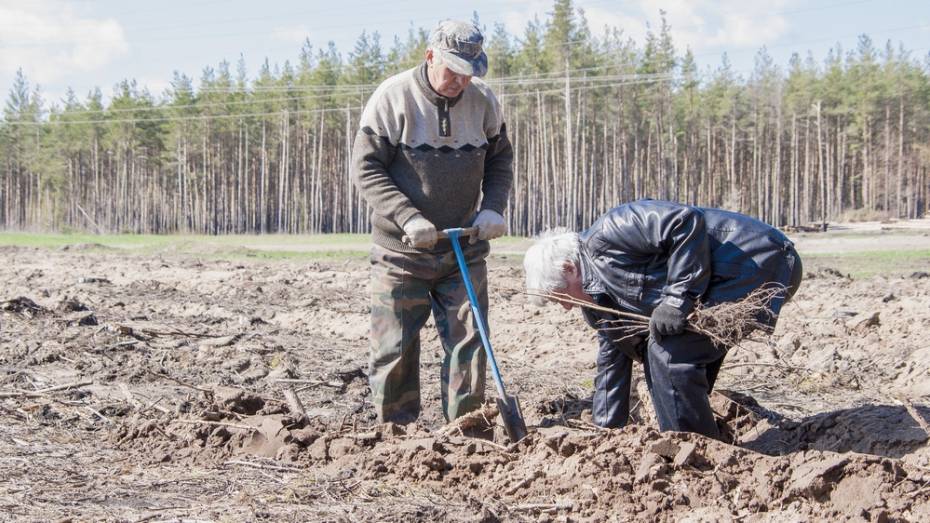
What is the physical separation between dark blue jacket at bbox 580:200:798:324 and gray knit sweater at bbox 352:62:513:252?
2.33 feet

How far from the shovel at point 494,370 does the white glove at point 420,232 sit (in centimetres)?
9

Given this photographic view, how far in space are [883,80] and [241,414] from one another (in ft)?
197

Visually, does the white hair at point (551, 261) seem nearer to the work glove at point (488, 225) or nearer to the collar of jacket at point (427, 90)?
the work glove at point (488, 225)

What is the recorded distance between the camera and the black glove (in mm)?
4309

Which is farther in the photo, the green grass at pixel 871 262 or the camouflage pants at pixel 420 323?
the green grass at pixel 871 262

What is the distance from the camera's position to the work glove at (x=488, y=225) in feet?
15.8

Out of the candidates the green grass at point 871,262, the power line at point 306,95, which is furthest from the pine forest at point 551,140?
the green grass at point 871,262

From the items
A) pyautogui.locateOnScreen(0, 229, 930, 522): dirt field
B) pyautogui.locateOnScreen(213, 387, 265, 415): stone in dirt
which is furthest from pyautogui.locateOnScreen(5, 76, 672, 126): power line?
pyautogui.locateOnScreen(213, 387, 265, 415): stone in dirt

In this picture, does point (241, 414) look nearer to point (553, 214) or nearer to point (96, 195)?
point (553, 214)

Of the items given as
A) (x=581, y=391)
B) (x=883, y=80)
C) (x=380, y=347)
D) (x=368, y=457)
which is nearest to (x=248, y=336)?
(x=581, y=391)

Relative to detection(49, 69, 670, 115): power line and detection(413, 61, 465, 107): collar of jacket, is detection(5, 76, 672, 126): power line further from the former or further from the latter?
detection(413, 61, 465, 107): collar of jacket

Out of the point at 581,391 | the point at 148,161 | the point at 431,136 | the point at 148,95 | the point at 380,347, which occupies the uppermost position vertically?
the point at 148,95

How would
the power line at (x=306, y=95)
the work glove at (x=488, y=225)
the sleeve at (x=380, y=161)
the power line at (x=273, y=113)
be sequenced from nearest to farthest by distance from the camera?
the sleeve at (x=380, y=161) → the work glove at (x=488, y=225) → the power line at (x=306, y=95) → the power line at (x=273, y=113)

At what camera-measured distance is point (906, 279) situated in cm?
1452
